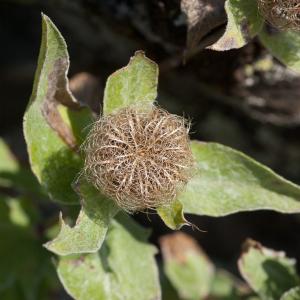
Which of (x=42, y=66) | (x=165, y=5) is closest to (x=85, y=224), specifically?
(x=42, y=66)

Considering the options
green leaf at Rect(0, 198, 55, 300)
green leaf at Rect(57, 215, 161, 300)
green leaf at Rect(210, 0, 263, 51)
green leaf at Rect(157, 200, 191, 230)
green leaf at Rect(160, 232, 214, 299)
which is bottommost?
green leaf at Rect(160, 232, 214, 299)

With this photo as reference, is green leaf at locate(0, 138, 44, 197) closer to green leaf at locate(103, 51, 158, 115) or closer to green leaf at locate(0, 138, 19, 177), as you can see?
green leaf at locate(0, 138, 19, 177)

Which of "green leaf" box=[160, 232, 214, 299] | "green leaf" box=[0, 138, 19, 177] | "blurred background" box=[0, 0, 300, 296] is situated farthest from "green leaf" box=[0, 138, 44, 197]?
"green leaf" box=[160, 232, 214, 299]

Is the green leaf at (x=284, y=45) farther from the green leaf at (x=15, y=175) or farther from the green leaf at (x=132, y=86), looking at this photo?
the green leaf at (x=15, y=175)

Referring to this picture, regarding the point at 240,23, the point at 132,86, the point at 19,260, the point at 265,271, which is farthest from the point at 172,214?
the point at 19,260

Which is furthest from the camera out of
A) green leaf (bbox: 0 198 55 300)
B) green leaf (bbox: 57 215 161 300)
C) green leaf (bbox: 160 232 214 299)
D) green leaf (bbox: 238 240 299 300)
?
green leaf (bbox: 160 232 214 299)

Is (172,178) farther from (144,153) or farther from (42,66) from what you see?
(42,66)

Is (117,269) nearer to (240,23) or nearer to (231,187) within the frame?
(231,187)
